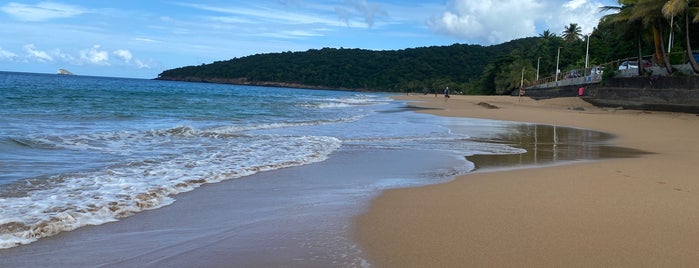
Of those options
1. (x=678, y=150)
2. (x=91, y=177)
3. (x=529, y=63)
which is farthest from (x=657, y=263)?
(x=529, y=63)

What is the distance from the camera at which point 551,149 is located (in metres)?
10.8

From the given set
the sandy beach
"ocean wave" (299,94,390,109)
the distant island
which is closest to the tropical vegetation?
the distant island

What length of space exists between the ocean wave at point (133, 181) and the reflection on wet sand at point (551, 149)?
296cm

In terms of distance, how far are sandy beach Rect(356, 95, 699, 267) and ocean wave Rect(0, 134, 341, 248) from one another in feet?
7.54

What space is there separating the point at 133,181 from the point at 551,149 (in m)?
7.85

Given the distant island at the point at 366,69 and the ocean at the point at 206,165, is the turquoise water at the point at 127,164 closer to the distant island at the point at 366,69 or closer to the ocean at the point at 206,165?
the ocean at the point at 206,165

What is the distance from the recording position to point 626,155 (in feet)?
30.7

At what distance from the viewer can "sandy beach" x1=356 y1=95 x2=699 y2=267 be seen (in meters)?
3.48

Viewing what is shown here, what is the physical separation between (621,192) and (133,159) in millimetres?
6650

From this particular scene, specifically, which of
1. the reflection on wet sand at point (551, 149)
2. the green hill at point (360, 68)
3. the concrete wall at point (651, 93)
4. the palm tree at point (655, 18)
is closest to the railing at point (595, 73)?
the concrete wall at point (651, 93)

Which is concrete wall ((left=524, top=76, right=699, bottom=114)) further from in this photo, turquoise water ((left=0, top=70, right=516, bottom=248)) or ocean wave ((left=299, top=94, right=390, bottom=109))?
ocean wave ((left=299, top=94, right=390, bottom=109))

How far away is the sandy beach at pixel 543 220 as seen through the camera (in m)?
3.48

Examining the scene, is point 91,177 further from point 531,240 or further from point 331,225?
point 531,240

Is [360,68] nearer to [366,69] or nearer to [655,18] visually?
[366,69]
